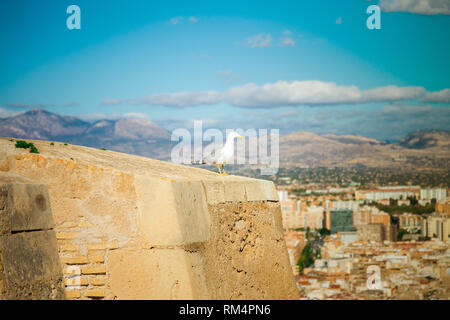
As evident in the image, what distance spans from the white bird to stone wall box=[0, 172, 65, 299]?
2.42 m

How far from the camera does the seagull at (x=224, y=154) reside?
19.2ft

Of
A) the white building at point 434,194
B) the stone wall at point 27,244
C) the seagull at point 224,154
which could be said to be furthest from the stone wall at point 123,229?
the white building at point 434,194

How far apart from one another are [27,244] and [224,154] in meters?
2.98

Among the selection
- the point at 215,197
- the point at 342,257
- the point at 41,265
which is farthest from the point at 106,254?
the point at 342,257

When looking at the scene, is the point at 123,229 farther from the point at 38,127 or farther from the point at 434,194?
the point at 434,194

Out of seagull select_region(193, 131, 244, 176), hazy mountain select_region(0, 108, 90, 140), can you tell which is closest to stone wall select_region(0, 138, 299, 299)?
seagull select_region(193, 131, 244, 176)

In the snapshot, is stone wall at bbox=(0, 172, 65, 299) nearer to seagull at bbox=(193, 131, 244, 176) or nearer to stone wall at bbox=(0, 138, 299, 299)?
stone wall at bbox=(0, 138, 299, 299)

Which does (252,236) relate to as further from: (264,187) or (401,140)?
(401,140)

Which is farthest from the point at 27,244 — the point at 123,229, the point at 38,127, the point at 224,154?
the point at 38,127

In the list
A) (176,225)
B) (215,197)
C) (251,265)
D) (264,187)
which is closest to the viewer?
(176,225)

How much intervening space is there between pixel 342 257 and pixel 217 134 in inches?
1224

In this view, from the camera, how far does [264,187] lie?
18.2 feet

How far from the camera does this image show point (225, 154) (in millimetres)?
6035

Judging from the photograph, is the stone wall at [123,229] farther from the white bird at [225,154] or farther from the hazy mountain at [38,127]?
the hazy mountain at [38,127]
